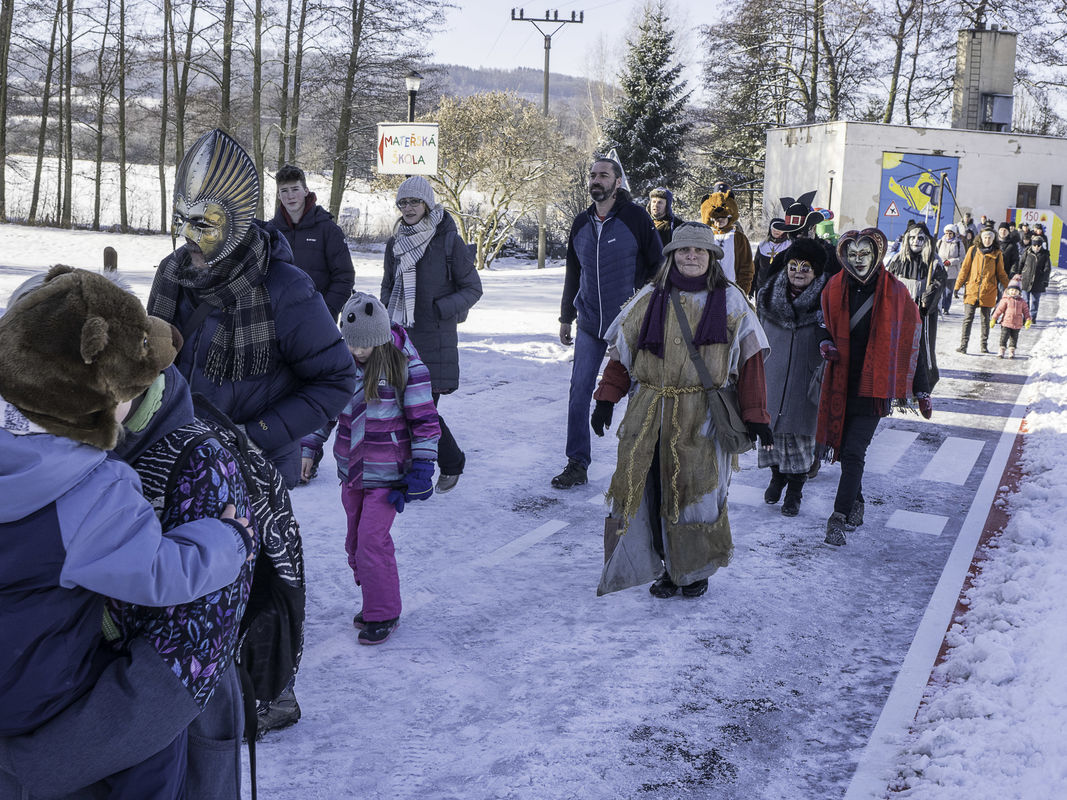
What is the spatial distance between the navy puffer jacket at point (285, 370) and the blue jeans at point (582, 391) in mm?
3457

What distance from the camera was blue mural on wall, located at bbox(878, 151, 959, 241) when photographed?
116ft

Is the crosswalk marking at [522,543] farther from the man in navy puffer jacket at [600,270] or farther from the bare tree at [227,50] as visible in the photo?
the bare tree at [227,50]

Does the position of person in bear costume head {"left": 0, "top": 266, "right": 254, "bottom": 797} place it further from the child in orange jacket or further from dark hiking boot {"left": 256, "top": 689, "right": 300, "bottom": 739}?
the child in orange jacket

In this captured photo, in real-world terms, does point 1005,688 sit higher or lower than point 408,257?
lower

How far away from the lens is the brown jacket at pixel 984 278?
14.1 meters

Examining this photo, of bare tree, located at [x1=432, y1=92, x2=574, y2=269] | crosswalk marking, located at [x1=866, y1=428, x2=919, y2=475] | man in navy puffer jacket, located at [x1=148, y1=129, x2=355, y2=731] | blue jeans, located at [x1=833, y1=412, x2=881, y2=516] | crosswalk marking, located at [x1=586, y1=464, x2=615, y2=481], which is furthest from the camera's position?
bare tree, located at [x1=432, y1=92, x2=574, y2=269]

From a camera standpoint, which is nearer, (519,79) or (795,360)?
(795,360)

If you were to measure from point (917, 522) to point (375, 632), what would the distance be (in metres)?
3.71

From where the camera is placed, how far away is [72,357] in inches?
69.8

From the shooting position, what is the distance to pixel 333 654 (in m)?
4.25

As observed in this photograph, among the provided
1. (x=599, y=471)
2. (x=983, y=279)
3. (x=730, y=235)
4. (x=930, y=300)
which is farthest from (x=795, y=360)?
(x=983, y=279)

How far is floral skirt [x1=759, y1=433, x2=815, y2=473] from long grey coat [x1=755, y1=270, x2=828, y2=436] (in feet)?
0.13

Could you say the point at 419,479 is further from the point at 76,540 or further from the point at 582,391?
the point at 582,391

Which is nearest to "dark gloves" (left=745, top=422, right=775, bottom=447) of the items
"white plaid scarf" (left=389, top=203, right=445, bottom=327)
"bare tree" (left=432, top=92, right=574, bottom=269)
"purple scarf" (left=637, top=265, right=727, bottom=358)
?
"purple scarf" (left=637, top=265, right=727, bottom=358)
